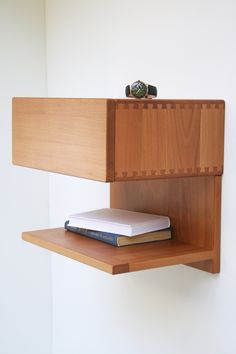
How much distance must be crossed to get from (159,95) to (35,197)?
2.51 ft

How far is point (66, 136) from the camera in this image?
1.35m

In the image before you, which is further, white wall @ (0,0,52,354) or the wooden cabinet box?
white wall @ (0,0,52,354)

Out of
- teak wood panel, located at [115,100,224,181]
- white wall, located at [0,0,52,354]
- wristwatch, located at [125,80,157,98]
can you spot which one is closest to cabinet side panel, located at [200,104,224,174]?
teak wood panel, located at [115,100,224,181]

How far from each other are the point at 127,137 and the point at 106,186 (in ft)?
2.25

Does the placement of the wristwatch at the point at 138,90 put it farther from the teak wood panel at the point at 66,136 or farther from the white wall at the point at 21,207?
the white wall at the point at 21,207

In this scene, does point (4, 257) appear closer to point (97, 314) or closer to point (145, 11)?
point (97, 314)

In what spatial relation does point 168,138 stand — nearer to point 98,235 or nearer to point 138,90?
point 138,90

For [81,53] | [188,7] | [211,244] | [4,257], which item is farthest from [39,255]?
[188,7]

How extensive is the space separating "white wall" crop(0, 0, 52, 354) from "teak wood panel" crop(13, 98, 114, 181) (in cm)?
59

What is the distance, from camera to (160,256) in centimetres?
135

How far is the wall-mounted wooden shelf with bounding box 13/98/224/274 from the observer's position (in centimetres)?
125

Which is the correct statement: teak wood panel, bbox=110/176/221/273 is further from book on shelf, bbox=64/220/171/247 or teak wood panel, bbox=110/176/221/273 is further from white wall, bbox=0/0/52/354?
white wall, bbox=0/0/52/354

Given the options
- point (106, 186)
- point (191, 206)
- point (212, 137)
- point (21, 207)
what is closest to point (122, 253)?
point (191, 206)

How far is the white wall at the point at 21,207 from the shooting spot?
7.00 feet
